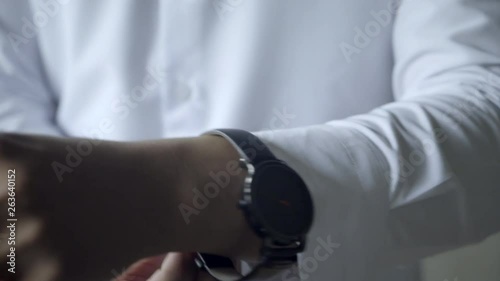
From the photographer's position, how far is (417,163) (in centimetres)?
37

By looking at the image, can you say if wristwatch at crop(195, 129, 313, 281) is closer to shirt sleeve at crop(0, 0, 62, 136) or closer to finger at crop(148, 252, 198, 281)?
finger at crop(148, 252, 198, 281)

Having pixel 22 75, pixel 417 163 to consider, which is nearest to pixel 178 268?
pixel 417 163

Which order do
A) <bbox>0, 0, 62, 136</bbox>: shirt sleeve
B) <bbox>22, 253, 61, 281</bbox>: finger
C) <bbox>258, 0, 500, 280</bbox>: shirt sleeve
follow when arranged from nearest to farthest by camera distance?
<bbox>22, 253, 61, 281</bbox>: finger, <bbox>258, 0, 500, 280</bbox>: shirt sleeve, <bbox>0, 0, 62, 136</bbox>: shirt sleeve

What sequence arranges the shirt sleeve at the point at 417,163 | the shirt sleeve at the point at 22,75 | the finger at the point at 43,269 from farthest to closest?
the shirt sleeve at the point at 22,75 → the shirt sleeve at the point at 417,163 → the finger at the point at 43,269

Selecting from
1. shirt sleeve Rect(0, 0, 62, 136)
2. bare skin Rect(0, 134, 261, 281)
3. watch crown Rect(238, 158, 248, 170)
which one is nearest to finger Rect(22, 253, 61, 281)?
bare skin Rect(0, 134, 261, 281)

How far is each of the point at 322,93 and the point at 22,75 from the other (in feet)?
1.08

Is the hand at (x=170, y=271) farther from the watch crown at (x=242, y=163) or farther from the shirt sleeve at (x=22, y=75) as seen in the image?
the shirt sleeve at (x=22, y=75)

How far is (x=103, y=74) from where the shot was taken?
1.82 ft

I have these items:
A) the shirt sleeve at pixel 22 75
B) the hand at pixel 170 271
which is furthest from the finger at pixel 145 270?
the shirt sleeve at pixel 22 75

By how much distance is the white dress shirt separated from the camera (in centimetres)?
34

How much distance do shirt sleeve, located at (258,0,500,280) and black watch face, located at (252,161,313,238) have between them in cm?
3

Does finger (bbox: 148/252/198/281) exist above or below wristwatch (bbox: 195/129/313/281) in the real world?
below

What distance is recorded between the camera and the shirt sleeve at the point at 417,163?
13.0 inches

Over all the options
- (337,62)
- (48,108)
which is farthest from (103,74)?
(337,62)
